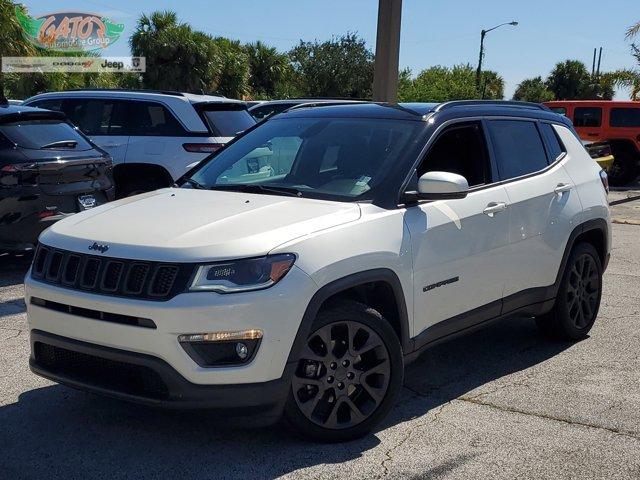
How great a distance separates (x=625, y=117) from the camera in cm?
2073

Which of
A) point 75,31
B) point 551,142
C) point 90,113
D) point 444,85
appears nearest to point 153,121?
point 90,113

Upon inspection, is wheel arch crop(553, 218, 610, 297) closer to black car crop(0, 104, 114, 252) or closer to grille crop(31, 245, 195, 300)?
grille crop(31, 245, 195, 300)

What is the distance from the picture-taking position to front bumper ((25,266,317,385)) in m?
3.74

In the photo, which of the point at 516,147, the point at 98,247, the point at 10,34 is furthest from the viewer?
the point at 10,34

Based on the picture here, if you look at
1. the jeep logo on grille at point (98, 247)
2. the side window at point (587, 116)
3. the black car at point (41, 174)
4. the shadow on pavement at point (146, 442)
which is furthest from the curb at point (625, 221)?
the jeep logo on grille at point (98, 247)

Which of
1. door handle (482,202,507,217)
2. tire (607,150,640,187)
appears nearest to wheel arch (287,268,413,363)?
door handle (482,202,507,217)

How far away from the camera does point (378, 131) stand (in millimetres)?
5066

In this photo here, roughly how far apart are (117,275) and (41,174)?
4.39 metres

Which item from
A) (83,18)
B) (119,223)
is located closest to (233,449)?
(119,223)

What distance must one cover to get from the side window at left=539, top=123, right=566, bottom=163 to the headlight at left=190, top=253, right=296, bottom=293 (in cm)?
293

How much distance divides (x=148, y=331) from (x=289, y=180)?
1553 millimetres

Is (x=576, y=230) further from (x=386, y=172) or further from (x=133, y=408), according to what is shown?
(x=133, y=408)

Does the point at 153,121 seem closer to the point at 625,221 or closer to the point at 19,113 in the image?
the point at 19,113

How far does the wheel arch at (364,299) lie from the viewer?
3.95 metres
